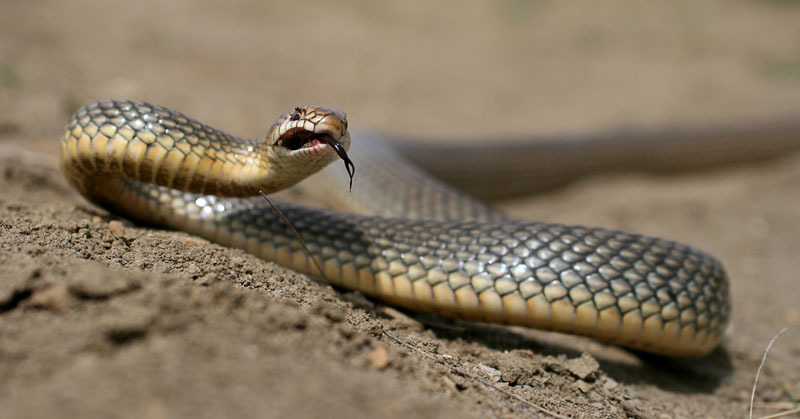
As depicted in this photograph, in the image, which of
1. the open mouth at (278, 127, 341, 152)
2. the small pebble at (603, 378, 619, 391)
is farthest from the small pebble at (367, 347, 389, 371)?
the small pebble at (603, 378, 619, 391)

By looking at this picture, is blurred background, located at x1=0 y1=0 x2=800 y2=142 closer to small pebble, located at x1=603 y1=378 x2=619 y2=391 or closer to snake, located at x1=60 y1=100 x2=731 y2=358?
snake, located at x1=60 y1=100 x2=731 y2=358

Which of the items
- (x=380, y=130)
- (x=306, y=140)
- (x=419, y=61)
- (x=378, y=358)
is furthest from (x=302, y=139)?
(x=419, y=61)

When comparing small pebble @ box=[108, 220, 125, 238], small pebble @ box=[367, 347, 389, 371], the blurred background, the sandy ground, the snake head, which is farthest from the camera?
Result: the blurred background

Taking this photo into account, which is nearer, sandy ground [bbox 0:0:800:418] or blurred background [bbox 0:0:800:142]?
sandy ground [bbox 0:0:800:418]

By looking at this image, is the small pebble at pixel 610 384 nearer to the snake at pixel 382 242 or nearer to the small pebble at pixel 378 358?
the snake at pixel 382 242

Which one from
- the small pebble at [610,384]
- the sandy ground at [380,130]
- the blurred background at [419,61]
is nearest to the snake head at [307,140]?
the sandy ground at [380,130]

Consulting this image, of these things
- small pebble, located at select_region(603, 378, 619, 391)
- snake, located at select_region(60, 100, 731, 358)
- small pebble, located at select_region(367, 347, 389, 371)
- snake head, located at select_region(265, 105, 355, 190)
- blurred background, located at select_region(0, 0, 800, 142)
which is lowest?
small pebble, located at select_region(603, 378, 619, 391)

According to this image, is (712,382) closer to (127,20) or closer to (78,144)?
(78,144)

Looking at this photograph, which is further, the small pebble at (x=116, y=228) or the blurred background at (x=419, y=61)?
the blurred background at (x=419, y=61)
